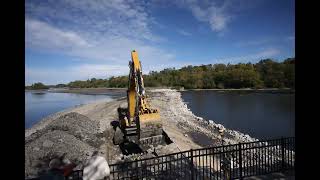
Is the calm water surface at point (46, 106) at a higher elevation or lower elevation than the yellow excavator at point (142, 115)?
lower

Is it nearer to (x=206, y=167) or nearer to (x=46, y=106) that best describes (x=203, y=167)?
(x=206, y=167)

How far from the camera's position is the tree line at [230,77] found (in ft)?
349

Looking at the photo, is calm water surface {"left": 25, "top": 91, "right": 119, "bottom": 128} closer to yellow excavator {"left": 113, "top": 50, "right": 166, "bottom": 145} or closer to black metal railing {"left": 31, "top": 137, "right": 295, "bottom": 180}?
yellow excavator {"left": 113, "top": 50, "right": 166, "bottom": 145}

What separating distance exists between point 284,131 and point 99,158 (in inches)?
1012

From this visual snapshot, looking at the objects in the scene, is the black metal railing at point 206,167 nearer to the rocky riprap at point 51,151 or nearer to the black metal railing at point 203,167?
the black metal railing at point 203,167

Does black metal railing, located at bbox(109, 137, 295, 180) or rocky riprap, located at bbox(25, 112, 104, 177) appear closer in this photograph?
black metal railing, located at bbox(109, 137, 295, 180)

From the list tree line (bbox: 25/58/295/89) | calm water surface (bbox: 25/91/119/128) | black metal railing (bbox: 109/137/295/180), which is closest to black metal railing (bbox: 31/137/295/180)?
black metal railing (bbox: 109/137/295/180)

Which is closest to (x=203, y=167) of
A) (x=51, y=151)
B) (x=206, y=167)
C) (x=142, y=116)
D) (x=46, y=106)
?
(x=206, y=167)

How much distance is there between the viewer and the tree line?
349 ft

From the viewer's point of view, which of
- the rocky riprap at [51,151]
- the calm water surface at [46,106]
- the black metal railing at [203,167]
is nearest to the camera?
the black metal railing at [203,167]

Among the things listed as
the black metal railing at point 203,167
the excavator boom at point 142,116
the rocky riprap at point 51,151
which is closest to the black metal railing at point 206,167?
the black metal railing at point 203,167
